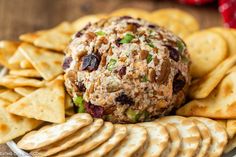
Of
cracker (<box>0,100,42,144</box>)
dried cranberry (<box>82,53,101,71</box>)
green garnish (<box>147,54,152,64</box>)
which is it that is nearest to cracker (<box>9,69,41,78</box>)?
cracker (<box>0,100,42,144</box>)

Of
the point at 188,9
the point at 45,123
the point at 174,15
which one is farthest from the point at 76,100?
the point at 188,9

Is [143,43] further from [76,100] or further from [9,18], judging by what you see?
[9,18]

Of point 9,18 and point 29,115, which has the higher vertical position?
point 9,18

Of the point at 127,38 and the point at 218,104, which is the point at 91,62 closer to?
the point at 127,38

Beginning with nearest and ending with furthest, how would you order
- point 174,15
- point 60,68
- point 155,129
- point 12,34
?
1. point 155,129
2. point 60,68
3. point 174,15
4. point 12,34

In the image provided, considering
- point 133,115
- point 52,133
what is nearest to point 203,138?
point 133,115

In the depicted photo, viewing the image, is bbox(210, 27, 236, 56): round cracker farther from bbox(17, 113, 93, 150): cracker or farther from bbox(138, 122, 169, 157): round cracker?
bbox(17, 113, 93, 150): cracker

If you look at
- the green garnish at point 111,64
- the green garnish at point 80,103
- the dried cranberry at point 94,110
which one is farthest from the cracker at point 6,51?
the green garnish at point 111,64
